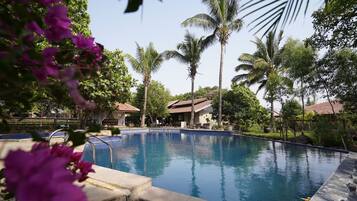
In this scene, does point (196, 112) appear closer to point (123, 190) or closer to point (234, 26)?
point (234, 26)

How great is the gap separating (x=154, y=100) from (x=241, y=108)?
11.5 m

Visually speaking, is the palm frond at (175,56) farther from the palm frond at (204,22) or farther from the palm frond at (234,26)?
the palm frond at (234,26)

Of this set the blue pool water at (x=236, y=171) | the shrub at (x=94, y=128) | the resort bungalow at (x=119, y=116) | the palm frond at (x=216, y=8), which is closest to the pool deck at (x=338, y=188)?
the blue pool water at (x=236, y=171)

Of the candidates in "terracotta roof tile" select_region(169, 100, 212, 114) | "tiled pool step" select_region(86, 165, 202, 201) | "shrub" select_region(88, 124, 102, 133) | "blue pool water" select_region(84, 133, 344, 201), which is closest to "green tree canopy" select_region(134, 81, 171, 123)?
"terracotta roof tile" select_region(169, 100, 212, 114)

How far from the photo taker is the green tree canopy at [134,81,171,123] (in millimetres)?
35656

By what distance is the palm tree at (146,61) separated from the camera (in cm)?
3094

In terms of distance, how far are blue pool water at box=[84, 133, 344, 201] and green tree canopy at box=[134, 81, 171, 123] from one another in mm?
21407

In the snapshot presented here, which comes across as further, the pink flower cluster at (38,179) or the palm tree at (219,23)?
the palm tree at (219,23)

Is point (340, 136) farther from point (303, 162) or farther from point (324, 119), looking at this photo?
point (303, 162)

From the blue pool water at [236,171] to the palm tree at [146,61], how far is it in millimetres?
17953

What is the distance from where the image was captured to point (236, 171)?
1003cm

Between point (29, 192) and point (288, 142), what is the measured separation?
717 inches

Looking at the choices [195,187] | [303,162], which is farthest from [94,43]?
[303,162]

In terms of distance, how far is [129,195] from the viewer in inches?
125
